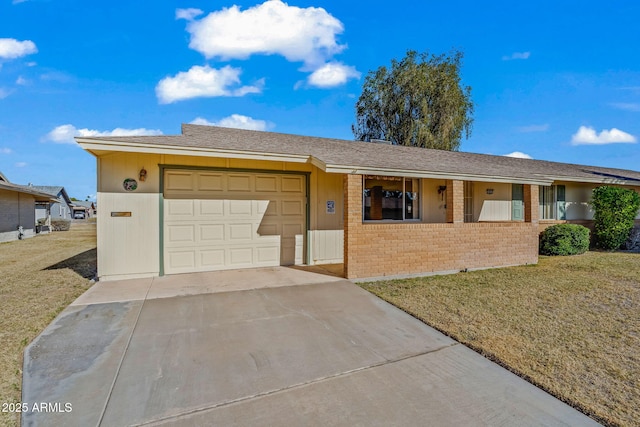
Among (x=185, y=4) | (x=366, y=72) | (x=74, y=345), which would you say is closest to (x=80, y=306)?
(x=74, y=345)

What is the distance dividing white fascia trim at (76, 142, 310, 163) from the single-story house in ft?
0.07

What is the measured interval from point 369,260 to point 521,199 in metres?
8.09

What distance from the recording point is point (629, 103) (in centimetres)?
1666

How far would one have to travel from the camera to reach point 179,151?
6098mm

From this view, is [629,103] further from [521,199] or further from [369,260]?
[369,260]

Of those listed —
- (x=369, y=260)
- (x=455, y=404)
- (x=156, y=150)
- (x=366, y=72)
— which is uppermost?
(x=366, y=72)

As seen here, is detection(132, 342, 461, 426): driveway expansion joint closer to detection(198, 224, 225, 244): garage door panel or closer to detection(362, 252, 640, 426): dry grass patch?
detection(362, 252, 640, 426): dry grass patch

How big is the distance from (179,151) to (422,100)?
20.4 metres

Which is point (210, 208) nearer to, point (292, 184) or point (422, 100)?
point (292, 184)

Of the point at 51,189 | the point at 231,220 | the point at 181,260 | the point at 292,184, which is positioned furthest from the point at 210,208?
the point at 51,189

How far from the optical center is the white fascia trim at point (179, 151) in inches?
221

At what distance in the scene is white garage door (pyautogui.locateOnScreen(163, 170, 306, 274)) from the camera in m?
6.84

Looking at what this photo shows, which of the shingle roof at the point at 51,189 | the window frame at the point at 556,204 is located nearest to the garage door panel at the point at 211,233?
the window frame at the point at 556,204

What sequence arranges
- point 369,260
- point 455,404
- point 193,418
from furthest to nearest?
point 369,260 < point 455,404 < point 193,418
